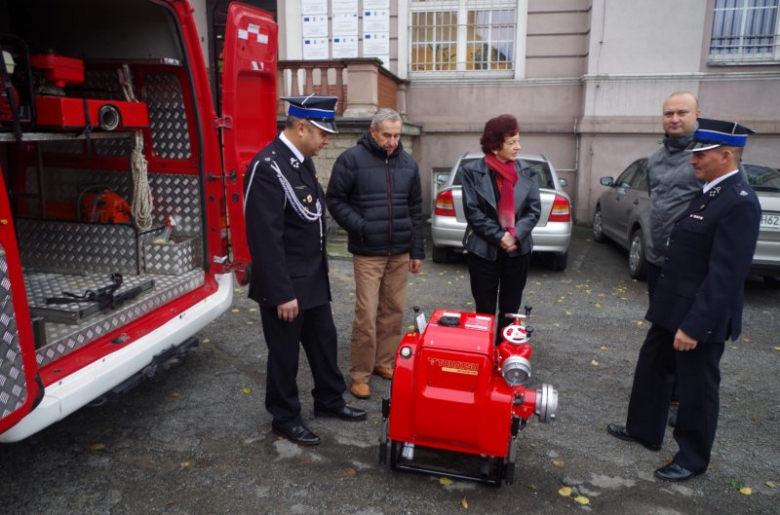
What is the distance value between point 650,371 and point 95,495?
9.99ft

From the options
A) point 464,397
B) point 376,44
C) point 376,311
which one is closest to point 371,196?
point 376,311

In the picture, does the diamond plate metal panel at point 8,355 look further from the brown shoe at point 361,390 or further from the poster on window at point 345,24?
the poster on window at point 345,24

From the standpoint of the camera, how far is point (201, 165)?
4.11m

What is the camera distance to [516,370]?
2930 mm

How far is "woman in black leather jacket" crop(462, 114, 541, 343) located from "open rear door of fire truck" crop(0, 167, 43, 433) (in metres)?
2.74

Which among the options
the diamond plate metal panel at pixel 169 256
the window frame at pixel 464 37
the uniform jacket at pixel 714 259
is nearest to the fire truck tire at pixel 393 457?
the uniform jacket at pixel 714 259

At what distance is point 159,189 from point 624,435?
3.47m

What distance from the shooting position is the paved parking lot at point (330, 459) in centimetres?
306

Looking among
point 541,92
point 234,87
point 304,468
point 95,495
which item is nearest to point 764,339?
point 304,468

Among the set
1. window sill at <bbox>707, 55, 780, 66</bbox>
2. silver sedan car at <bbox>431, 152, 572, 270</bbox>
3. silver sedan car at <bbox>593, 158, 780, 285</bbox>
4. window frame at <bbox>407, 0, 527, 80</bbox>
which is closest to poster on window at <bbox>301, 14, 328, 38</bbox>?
window frame at <bbox>407, 0, 527, 80</bbox>

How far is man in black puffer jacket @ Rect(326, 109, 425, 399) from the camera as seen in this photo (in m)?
4.08

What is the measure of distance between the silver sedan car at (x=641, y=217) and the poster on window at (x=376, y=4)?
5.57 meters

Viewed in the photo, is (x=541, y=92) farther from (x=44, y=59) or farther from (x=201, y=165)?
(x=44, y=59)

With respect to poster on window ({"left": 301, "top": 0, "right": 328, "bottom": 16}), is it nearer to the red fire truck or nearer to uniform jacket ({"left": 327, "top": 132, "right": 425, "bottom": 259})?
the red fire truck
